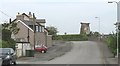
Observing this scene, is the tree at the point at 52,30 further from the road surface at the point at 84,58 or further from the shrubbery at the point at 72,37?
the road surface at the point at 84,58

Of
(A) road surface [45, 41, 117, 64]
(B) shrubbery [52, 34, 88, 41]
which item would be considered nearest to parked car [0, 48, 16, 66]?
(A) road surface [45, 41, 117, 64]

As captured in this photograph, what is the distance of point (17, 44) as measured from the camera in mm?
49281

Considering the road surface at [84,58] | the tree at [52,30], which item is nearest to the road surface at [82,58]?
the road surface at [84,58]

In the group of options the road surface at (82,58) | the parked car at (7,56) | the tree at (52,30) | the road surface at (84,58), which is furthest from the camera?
the tree at (52,30)

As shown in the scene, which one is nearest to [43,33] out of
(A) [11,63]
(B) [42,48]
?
(B) [42,48]

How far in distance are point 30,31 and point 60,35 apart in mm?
→ 42414

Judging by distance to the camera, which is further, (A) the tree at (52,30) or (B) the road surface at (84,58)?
(A) the tree at (52,30)

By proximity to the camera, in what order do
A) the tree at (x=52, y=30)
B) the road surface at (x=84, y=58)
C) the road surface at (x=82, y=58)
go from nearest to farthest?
the road surface at (x=84, y=58), the road surface at (x=82, y=58), the tree at (x=52, y=30)

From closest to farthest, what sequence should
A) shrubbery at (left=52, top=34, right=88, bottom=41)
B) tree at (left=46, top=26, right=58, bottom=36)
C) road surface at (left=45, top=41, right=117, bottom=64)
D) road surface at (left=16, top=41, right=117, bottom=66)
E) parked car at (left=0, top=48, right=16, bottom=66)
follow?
parked car at (left=0, top=48, right=16, bottom=66) < road surface at (left=16, top=41, right=117, bottom=66) < road surface at (left=45, top=41, right=117, bottom=64) < shrubbery at (left=52, top=34, right=88, bottom=41) < tree at (left=46, top=26, right=58, bottom=36)

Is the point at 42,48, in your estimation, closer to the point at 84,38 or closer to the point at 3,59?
the point at 3,59

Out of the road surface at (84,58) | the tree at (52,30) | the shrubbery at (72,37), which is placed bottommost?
the road surface at (84,58)

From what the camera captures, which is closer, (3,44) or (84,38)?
(3,44)

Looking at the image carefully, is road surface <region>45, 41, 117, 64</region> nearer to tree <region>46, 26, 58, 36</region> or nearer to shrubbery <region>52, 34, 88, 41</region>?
shrubbery <region>52, 34, 88, 41</region>

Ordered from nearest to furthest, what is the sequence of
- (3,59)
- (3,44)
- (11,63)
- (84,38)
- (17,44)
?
(3,59) < (11,63) < (3,44) < (17,44) < (84,38)
